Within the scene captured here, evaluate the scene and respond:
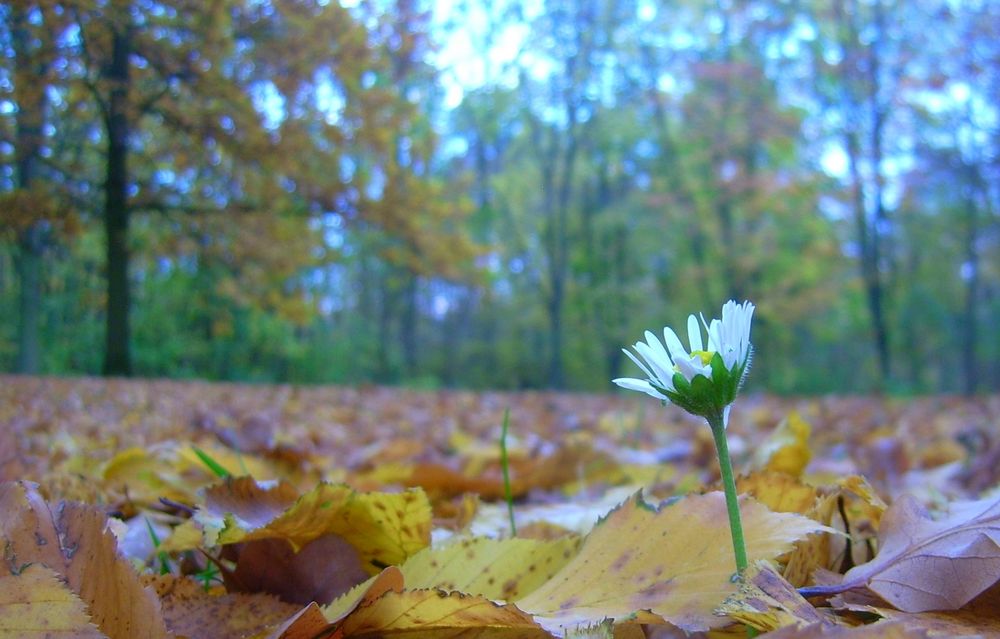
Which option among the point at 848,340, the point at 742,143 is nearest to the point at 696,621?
the point at 742,143

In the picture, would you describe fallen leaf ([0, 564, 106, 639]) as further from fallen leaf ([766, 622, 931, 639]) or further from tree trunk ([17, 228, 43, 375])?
tree trunk ([17, 228, 43, 375])

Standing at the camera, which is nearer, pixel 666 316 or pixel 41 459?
pixel 41 459

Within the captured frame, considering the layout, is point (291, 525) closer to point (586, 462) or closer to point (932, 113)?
point (586, 462)

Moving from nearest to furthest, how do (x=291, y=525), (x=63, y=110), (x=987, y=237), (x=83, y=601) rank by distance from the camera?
(x=83, y=601) → (x=291, y=525) → (x=63, y=110) → (x=987, y=237)

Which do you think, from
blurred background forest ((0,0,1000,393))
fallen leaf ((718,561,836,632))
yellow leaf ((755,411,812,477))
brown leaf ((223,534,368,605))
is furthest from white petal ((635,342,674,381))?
blurred background forest ((0,0,1000,393))

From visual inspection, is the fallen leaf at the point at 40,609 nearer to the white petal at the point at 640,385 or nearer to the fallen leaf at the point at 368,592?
the fallen leaf at the point at 368,592

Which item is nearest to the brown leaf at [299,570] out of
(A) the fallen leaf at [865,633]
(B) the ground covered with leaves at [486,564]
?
(B) the ground covered with leaves at [486,564]

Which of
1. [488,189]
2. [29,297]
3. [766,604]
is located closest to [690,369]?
[766,604]
